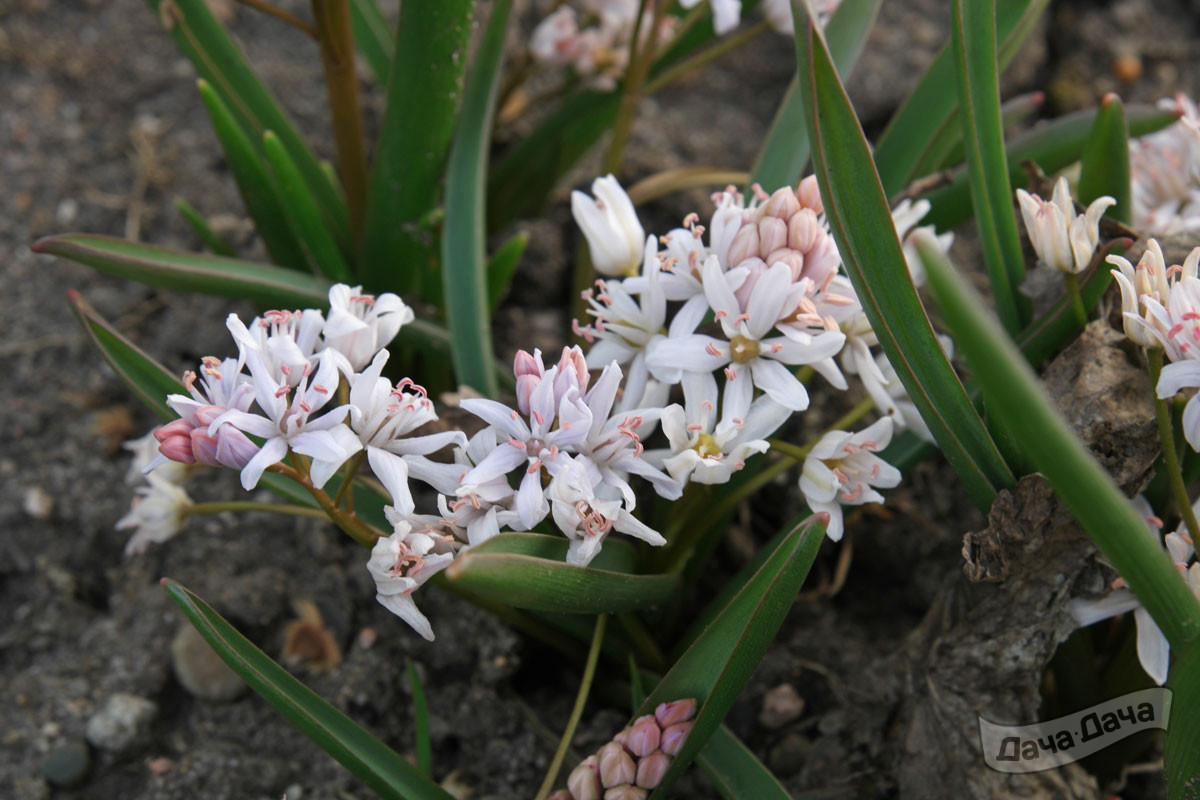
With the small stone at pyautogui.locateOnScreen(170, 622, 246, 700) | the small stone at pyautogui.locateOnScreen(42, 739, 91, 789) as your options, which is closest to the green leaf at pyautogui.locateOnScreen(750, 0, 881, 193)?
the small stone at pyautogui.locateOnScreen(170, 622, 246, 700)

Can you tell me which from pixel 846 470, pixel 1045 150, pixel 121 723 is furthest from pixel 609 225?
pixel 121 723

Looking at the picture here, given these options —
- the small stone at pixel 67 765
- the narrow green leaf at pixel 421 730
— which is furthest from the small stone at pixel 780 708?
the small stone at pixel 67 765


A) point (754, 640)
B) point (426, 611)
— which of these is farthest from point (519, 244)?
point (754, 640)

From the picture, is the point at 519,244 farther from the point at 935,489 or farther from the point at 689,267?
the point at 935,489

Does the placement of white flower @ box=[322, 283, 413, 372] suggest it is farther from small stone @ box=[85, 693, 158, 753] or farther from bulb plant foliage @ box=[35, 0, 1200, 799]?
small stone @ box=[85, 693, 158, 753]

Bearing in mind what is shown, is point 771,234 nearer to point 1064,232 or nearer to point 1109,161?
point 1064,232

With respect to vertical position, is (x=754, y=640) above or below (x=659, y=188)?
below
